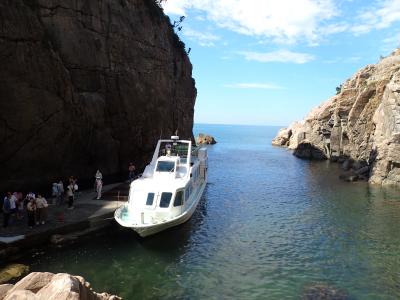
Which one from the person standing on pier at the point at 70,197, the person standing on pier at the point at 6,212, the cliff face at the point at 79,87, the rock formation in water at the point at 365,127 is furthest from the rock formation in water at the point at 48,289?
the rock formation in water at the point at 365,127

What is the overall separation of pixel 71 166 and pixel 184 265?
15.8 m

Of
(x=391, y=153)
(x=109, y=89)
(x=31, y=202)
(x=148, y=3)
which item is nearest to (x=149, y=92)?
(x=109, y=89)

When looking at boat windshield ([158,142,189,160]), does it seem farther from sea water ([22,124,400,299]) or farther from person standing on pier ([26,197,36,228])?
person standing on pier ([26,197,36,228])

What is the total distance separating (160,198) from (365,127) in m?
49.6

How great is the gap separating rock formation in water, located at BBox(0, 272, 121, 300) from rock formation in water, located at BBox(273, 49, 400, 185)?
43575mm

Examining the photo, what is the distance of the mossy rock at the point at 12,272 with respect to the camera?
19.0 metres

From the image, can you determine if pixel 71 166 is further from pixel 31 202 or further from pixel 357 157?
pixel 357 157

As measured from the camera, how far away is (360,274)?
2091 cm

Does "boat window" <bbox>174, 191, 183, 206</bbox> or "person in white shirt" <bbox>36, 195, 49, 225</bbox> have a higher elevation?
"boat window" <bbox>174, 191, 183, 206</bbox>

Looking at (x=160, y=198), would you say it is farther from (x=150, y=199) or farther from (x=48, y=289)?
(x=48, y=289)

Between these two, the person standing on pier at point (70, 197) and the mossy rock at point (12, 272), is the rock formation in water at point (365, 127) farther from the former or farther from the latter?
the mossy rock at point (12, 272)

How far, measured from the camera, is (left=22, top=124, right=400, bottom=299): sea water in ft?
63.3

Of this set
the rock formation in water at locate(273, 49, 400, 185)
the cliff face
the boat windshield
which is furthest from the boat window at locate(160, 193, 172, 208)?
the rock formation in water at locate(273, 49, 400, 185)

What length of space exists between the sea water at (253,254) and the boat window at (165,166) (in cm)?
426
